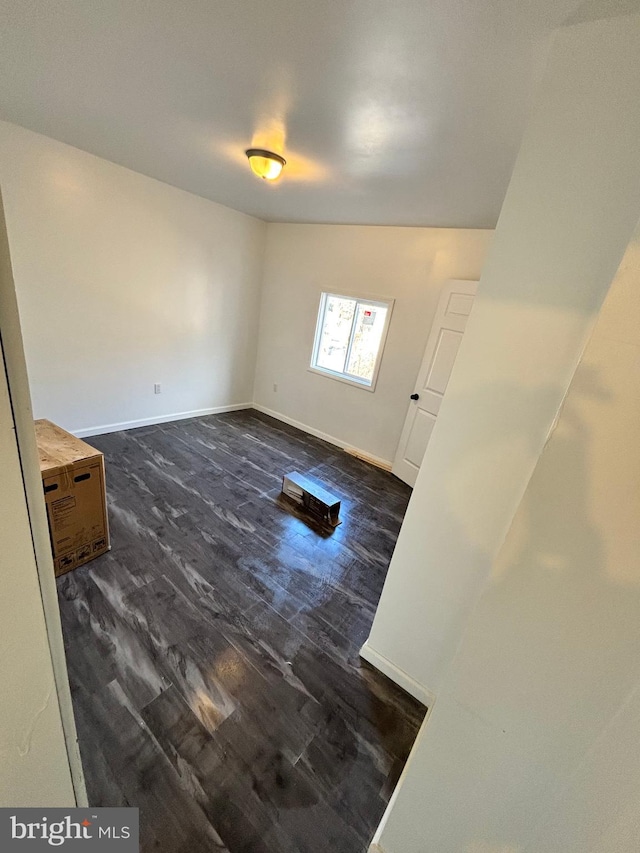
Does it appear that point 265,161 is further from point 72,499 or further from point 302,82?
point 72,499

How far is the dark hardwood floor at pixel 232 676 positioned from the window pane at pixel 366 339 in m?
1.95

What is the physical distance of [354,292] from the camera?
3.68 meters

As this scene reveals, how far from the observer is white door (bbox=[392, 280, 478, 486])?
115 inches

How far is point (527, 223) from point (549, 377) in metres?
0.47

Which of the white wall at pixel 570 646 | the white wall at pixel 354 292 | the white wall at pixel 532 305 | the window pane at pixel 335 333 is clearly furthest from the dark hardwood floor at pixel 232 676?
the window pane at pixel 335 333

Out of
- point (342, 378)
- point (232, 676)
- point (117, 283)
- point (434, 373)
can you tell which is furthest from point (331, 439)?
point (232, 676)

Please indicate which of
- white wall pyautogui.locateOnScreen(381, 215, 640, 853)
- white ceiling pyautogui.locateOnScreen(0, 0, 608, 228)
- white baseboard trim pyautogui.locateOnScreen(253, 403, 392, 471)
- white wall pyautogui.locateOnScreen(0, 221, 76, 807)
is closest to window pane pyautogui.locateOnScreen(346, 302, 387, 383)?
white baseboard trim pyautogui.locateOnScreen(253, 403, 392, 471)

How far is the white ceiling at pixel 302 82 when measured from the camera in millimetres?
1041

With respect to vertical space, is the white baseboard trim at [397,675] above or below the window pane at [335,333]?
below

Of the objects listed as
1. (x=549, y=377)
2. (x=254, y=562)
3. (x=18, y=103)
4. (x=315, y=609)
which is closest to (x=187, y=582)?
(x=254, y=562)

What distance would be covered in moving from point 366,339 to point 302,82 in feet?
8.57

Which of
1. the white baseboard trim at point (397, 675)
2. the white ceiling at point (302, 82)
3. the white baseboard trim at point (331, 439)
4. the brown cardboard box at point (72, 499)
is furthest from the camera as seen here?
the white baseboard trim at point (331, 439)

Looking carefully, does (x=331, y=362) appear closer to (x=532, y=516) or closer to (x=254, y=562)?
(x=254, y=562)

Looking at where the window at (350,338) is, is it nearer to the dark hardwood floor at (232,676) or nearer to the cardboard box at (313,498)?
the cardboard box at (313,498)
